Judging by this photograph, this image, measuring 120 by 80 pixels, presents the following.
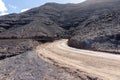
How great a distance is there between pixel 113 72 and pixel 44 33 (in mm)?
64951

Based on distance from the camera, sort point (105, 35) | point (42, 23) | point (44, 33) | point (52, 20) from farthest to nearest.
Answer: point (52, 20)
point (42, 23)
point (44, 33)
point (105, 35)

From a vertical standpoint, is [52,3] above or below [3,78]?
above

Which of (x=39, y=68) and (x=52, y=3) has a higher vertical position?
(x=52, y=3)

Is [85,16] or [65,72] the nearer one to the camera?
[65,72]

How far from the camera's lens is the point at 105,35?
46.3 m

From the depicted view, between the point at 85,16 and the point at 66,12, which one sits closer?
the point at 85,16

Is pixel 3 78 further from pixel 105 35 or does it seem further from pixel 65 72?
pixel 105 35

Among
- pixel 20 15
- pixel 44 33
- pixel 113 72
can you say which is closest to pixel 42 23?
pixel 44 33

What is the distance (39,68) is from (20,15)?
3484 inches

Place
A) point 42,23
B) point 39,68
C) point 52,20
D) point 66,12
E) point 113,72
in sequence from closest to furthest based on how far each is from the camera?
point 113,72
point 39,68
point 42,23
point 52,20
point 66,12

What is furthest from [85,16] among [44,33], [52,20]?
[44,33]

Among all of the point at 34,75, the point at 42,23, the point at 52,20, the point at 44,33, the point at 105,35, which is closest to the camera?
the point at 34,75

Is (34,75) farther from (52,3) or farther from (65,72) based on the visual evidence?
(52,3)

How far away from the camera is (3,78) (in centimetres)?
2380
